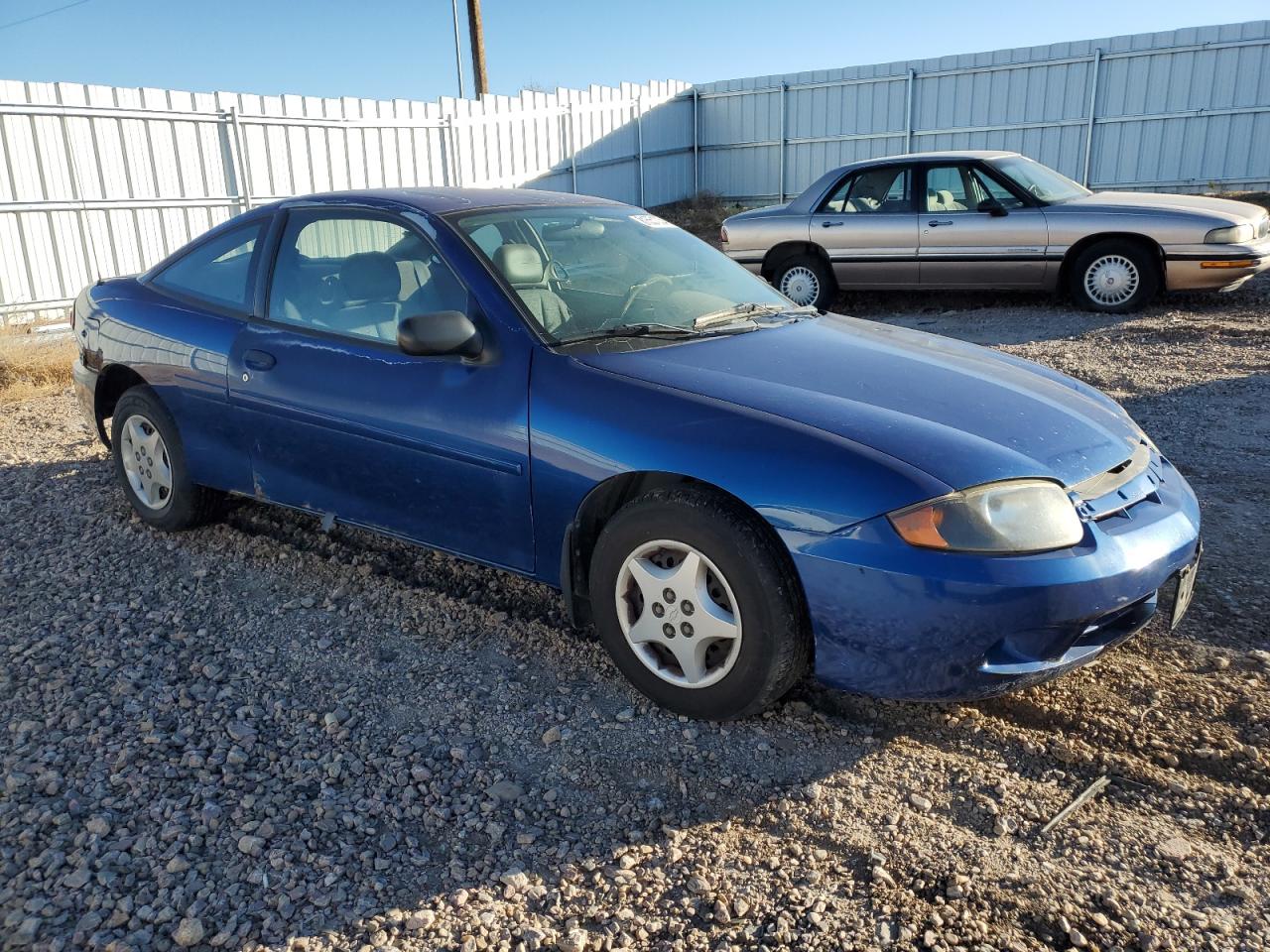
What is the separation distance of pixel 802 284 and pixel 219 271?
7173mm

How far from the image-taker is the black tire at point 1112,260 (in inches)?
354

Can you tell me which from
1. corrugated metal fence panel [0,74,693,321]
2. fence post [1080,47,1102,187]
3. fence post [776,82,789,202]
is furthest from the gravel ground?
fence post [776,82,789,202]

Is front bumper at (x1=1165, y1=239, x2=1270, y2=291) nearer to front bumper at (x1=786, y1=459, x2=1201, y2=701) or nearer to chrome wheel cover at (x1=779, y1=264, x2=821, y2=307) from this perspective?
chrome wheel cover at (x1=779, y1=264, x2=821, y2=307)

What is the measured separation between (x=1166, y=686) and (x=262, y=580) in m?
3.34

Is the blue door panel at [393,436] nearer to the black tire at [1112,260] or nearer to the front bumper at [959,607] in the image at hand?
the front bumper at [959,607]

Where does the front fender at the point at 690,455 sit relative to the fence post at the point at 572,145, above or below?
below

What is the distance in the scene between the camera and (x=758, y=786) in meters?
2.67

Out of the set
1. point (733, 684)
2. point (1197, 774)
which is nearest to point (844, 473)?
point (733, 684)

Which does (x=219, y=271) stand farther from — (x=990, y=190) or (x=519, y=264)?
(x=990, y=190)

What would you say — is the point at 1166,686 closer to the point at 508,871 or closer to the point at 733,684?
the point at 733,684

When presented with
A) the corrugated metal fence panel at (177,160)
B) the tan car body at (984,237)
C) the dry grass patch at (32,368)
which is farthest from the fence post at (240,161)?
the tan car body at (984,237)

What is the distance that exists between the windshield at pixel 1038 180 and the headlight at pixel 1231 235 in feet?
4.24

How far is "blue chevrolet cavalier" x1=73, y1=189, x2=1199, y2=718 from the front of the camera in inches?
102

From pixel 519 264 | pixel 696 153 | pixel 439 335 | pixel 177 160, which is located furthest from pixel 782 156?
pixel 439 335
